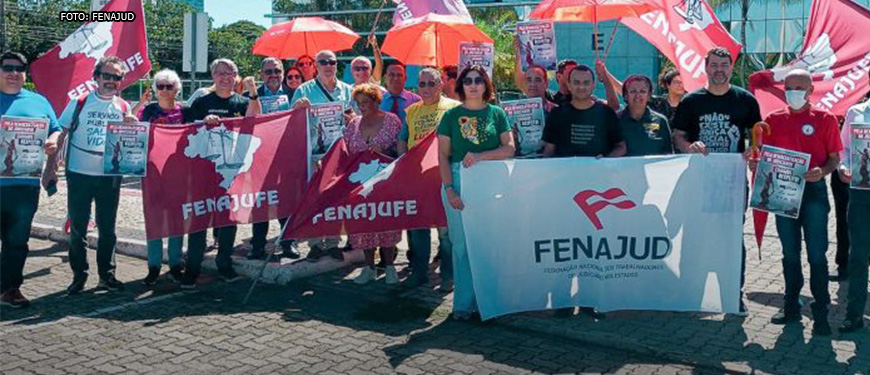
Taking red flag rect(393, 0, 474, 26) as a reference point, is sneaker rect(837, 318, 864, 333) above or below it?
below

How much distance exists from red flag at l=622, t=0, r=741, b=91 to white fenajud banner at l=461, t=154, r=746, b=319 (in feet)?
6.27

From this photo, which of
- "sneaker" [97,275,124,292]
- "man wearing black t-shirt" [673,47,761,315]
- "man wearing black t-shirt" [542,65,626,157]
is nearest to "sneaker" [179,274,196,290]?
"sneaker" [97,275,124,292]

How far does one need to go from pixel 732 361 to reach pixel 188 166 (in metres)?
4.66

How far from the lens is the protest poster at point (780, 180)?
19.8ft


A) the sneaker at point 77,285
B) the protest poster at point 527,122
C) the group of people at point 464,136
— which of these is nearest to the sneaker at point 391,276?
the group of people at point 464,136

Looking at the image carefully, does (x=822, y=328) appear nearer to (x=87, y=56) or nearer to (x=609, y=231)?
(x=609, y=231)

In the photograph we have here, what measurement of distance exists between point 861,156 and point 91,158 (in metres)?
5.79

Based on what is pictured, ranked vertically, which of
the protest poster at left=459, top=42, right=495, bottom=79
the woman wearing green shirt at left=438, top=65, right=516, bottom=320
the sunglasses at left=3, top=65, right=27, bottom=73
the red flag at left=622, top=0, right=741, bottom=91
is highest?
the red flag at left=622, top=0, right=741, bottom=91

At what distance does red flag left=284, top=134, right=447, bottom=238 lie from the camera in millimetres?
7211

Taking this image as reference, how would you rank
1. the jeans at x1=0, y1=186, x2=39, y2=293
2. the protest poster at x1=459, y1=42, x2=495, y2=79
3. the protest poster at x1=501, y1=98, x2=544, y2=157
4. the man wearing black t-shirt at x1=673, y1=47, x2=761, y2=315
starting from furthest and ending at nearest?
the protest poster at x1=459, y1=42, x2=495, y2=79
the protest poster at x1=501, y1=98, x2=544, y2=157
the jeans at x1=0, y1=186, x2=39, y2=293
the man wearing black t-shirt at x1=673, y1=47, x2=761, y2=315

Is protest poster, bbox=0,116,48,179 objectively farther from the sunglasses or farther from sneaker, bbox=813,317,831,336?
sneaker, bbox=813,317,831,336

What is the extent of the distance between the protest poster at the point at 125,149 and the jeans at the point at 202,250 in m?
0.78

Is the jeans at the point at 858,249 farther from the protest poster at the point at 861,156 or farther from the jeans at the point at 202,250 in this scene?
the jeans at the point at 202,250

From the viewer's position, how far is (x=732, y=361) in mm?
5699
